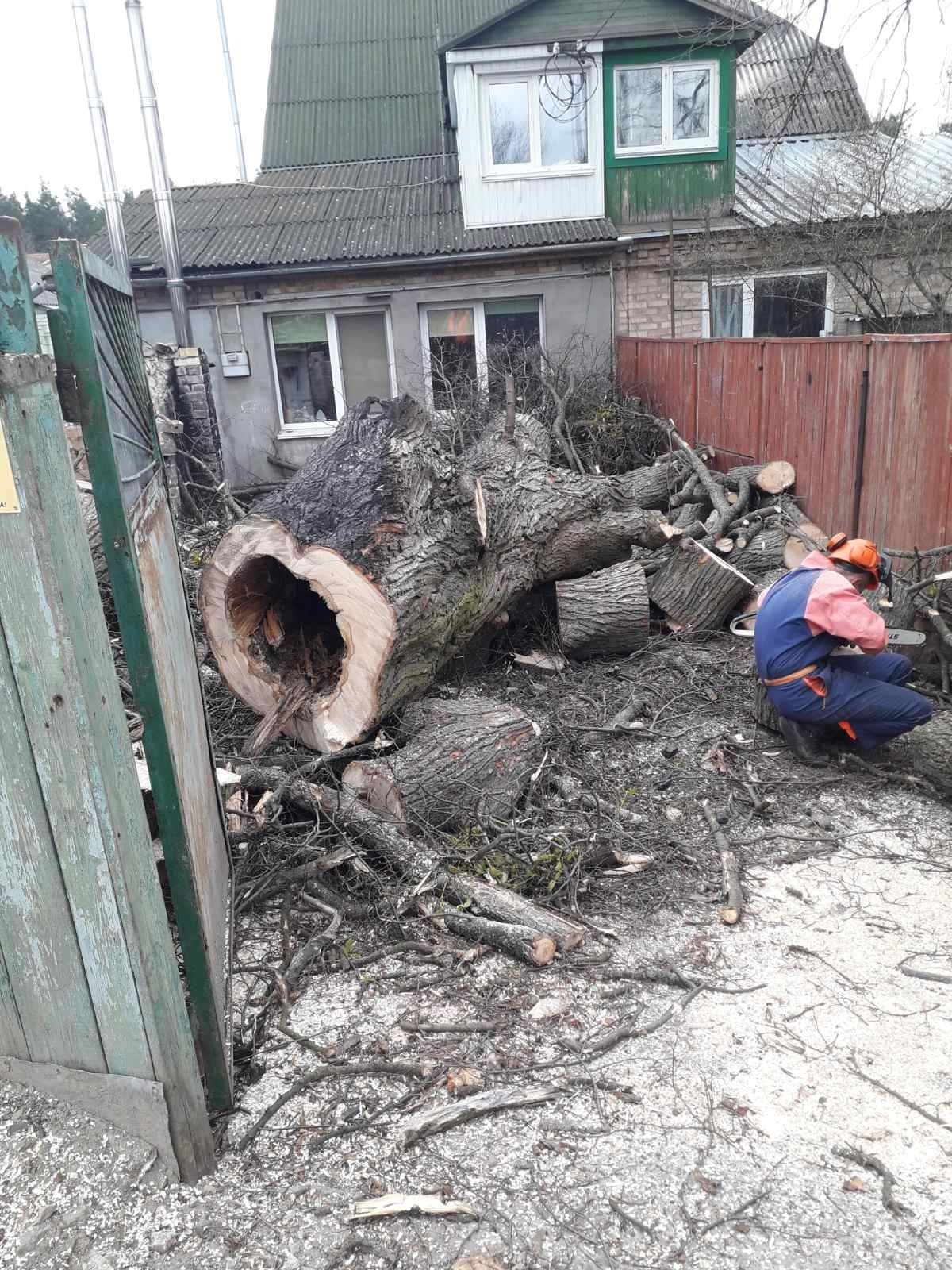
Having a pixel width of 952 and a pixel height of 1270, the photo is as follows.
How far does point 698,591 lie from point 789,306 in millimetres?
9349

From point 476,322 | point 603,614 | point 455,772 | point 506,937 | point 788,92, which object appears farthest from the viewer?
point 788,92

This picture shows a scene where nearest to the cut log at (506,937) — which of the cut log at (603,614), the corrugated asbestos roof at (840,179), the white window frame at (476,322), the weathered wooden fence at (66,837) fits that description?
the weathered wooden fence at (66,837)

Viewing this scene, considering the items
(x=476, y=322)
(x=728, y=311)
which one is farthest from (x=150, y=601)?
(x=728, y=311)

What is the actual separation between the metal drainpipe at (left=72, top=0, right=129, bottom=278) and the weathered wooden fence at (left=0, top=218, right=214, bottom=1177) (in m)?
12.0

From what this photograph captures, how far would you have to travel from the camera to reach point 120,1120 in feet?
7.80

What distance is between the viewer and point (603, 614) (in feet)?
19.8

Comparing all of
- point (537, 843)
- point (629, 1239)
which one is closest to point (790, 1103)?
point (629, 1239)

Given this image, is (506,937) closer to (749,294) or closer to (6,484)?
(6,484)

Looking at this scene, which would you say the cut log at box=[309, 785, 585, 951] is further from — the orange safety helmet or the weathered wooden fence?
the orange safety helmet

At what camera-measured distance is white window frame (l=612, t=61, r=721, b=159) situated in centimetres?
1294

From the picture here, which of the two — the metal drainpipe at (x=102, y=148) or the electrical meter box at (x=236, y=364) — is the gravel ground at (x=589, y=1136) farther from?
the metal drainpipe at (x=102, y=148)

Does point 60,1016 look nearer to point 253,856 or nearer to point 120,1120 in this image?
point 120,1120

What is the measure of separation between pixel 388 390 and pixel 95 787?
12298 mm

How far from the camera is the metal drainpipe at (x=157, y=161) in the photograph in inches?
472
